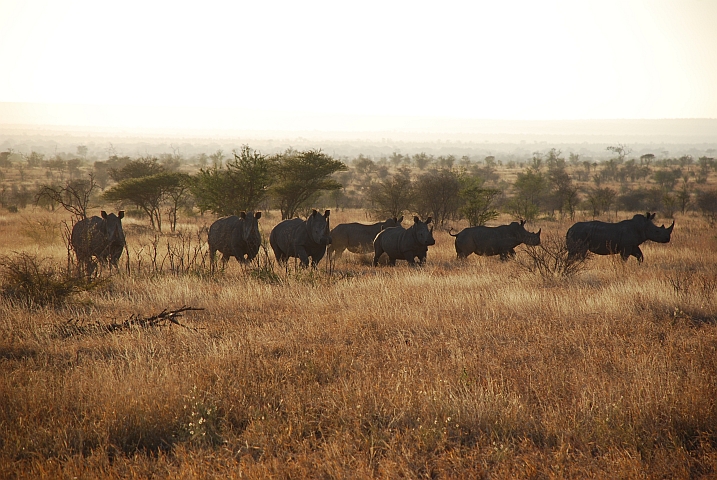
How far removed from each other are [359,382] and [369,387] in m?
0.15

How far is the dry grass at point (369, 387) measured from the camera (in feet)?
13.4

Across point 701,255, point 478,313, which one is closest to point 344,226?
point 478,313

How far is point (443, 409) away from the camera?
15.5 feet

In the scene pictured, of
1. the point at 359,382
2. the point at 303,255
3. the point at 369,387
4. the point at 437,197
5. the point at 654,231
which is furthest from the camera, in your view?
the point at 437,197

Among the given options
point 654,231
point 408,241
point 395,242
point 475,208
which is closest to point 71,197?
point 395,242

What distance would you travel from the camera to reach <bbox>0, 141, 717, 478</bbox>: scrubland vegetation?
4086mm

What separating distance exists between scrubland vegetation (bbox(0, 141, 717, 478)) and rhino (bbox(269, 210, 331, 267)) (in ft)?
9.40

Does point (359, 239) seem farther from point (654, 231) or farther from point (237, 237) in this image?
point (654, 231)

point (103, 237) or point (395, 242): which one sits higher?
point (103, 237)

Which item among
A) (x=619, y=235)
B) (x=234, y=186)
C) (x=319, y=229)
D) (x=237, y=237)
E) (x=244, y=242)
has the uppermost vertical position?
(x=234, y=186)

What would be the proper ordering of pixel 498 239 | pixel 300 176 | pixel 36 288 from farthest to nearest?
pixel 300 176 < pixel 498 239 < pixel 36 288

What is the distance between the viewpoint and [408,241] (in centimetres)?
1430

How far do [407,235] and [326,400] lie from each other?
31.8 feet

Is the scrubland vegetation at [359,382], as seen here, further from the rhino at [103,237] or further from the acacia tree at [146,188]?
the acacia tree at [146,188]
